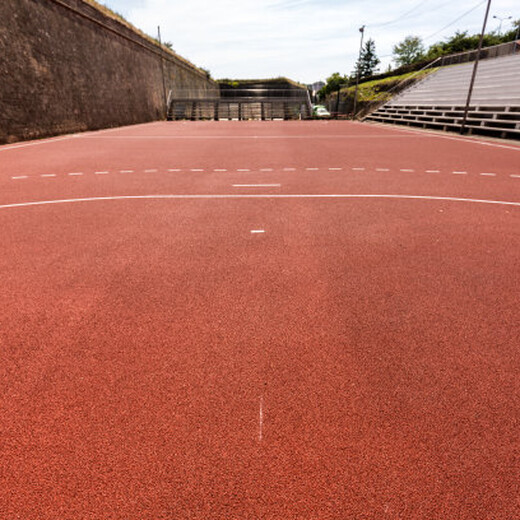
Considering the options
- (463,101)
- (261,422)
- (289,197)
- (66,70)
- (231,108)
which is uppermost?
(66,70)

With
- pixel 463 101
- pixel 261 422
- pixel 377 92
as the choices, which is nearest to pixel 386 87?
pixel 377 92

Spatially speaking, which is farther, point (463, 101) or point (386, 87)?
point (386, 87)

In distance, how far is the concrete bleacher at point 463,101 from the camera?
17.4 meters

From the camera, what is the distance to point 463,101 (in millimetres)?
21891

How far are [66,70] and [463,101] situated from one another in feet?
74.9

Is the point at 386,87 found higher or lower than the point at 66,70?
higher

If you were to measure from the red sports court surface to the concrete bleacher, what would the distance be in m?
14.9

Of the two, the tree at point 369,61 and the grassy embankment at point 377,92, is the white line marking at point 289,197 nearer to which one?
the grassy embankment at point 377,92

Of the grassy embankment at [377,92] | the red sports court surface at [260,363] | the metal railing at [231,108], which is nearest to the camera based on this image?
the red sports court surface at [260,363]

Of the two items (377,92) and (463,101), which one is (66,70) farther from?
(377,92)

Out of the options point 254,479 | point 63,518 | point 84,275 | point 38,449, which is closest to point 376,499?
point 254,479

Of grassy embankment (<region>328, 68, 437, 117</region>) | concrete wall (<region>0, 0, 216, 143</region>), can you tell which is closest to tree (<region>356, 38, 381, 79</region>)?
grassy embankment (<region>328, 68, 437, 117</region>)

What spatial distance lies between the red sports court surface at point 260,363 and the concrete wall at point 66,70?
12.5 meters

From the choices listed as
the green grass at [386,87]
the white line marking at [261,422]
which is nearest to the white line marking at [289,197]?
the white line marking at [261,422]
